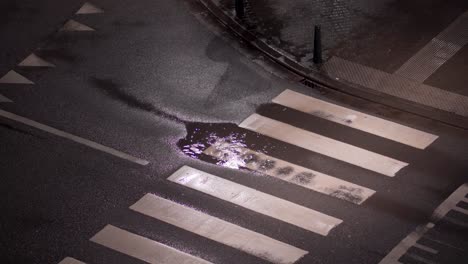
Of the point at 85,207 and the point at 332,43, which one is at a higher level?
the point at 332,43

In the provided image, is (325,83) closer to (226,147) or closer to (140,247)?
(226,147)

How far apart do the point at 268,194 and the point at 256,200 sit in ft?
0.86

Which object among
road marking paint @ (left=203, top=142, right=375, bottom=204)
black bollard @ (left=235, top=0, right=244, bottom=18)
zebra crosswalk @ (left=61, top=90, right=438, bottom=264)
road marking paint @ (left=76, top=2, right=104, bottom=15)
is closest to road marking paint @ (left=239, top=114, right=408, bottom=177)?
zebra crosswalk @ (left=61, top=90, right=438, bottom=264)

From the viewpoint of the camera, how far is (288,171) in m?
16.7

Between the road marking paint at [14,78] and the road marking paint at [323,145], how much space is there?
15.2ft

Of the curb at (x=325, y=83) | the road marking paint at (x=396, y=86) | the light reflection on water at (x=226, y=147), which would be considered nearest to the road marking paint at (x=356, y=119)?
the curb at (x=325, y=83)

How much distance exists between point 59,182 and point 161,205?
1915mm

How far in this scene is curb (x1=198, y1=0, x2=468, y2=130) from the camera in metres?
18.0

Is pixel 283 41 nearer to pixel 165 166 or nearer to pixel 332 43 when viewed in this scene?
pixel 332 43

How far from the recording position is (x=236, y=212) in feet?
51.8

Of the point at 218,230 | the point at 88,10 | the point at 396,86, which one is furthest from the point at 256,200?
the point at 88,10

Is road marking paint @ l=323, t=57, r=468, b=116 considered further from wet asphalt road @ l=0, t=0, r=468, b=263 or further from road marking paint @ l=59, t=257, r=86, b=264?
road marking paint @ l=59, t=257, r=86, b=264

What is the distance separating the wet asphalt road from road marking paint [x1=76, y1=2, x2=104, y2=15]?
0.17m

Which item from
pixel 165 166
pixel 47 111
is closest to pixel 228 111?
pixel 165 166
